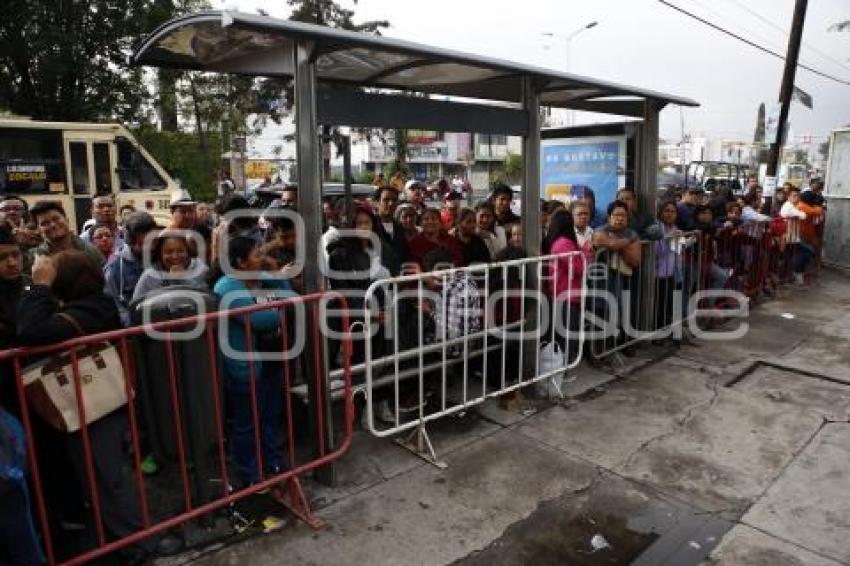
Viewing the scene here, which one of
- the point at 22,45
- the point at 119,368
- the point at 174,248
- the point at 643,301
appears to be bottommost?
the point at 643,301

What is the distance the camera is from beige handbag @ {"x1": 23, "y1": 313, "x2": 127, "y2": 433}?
2717 mm

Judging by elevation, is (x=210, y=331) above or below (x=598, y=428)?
above

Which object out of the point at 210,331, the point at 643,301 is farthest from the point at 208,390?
the point at 643,301

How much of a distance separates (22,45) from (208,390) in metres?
18.2

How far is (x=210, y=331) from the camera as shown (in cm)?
324

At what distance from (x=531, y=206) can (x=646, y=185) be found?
2.17 metres

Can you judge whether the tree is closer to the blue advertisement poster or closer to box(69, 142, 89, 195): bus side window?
box(69, 142, 89, 195): bus side window

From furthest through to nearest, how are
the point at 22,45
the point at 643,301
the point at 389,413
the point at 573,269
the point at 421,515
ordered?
the point at 22,45, the point at 643,301, the point at 573,269, the point at 389,413, the point at 421,515

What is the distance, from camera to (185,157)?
2073 cm

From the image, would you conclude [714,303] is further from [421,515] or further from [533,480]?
[421,515]

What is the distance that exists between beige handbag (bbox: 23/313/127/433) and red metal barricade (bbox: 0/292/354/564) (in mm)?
27

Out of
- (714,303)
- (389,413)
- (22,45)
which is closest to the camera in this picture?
(389,413)

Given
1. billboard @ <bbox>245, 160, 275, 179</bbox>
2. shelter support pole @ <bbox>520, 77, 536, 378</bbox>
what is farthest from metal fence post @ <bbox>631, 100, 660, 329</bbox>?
billboard @ <bbox>245, 160, 275, 179</bbox>

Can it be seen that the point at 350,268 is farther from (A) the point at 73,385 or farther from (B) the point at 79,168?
(B) the point at 79,168
